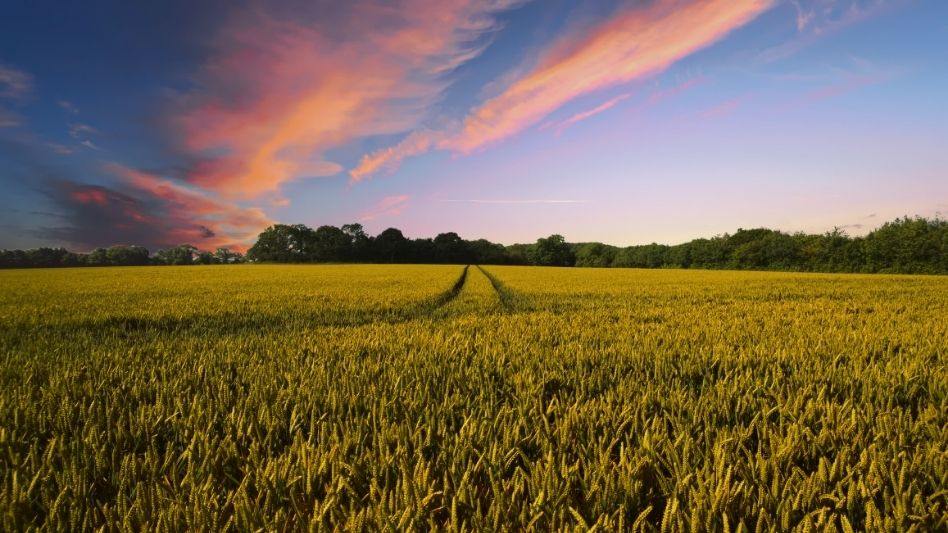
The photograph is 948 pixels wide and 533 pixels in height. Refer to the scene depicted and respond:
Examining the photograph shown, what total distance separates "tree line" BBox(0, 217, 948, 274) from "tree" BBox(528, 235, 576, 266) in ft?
1.10

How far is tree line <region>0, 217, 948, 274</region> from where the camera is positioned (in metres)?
67.6

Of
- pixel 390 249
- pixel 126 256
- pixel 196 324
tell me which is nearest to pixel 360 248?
pixel 390 249

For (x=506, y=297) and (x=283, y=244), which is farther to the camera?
(x=283, y=244)

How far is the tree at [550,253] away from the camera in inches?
5217

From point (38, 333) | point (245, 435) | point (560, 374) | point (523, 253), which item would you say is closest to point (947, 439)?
point (560, 374)

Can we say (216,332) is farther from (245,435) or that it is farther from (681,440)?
(681,440)

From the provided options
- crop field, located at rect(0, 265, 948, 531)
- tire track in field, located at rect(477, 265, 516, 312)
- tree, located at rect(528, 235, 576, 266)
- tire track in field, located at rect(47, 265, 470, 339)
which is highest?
tree, located at rect(528, 235, 576, 266)

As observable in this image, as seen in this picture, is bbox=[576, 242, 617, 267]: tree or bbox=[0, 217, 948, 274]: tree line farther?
bbox=[576, 242, 617, 267]: tree

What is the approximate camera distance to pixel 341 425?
2322 millimetres

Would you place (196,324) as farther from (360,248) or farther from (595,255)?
(595,255)

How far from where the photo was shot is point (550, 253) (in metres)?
132

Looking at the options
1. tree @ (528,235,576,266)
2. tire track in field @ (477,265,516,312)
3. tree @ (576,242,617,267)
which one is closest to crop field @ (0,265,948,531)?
tire track in field @ (477,265,516,312)

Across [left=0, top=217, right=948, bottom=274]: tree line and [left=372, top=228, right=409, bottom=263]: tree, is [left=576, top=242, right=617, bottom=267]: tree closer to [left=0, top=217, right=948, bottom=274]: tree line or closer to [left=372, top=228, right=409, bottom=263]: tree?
[left=0, top=217, right=948, bottom=274]: tree line

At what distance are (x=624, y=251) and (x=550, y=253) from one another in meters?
23.6
